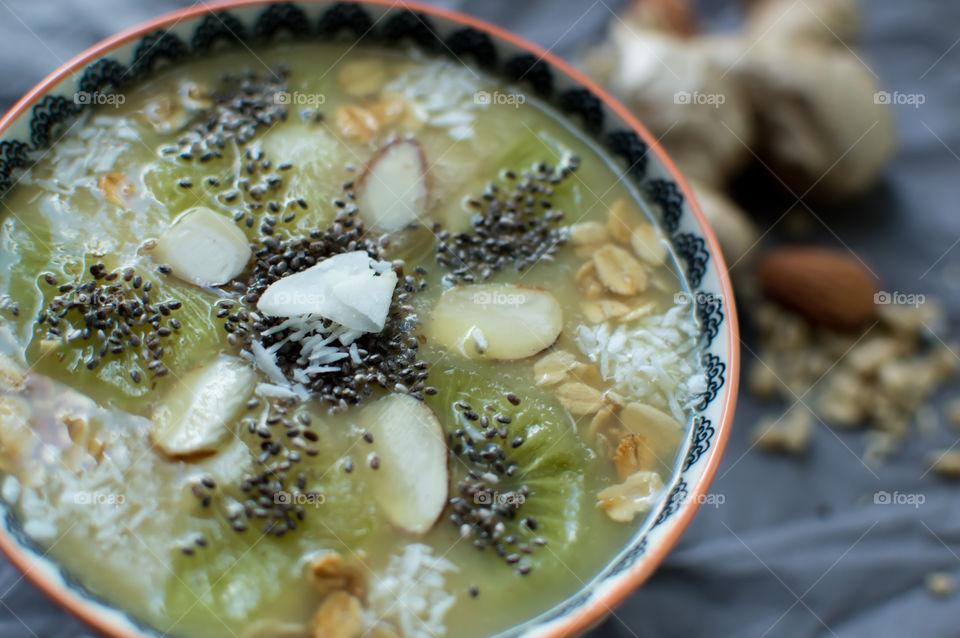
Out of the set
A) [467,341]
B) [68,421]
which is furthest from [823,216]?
[68,421]

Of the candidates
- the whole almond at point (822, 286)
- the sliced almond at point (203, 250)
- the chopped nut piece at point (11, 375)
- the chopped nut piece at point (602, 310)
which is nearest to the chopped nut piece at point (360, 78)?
→ the sliced almond at point (203, 250)

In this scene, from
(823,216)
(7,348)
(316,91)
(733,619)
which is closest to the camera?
(7,348)

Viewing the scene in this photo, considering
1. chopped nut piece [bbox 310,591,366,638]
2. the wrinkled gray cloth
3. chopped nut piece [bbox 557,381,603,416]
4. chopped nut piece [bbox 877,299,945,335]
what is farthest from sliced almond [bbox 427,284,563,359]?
chopped nut piece [bbox 877,299,945,335]

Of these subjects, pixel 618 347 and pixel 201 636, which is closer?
pixel 201 636

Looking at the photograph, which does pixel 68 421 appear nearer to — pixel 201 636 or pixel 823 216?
pixel 201 636

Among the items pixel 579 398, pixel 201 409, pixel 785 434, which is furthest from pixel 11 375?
pixel 785 434

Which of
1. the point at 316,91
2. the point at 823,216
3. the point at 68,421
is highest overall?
the point at 316,91

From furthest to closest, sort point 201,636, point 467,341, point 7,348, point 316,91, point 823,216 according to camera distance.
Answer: point 823,216, point 316,91, point 467,341, point 7,348, point 201,636

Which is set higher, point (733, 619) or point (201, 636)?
point (201, 636)
